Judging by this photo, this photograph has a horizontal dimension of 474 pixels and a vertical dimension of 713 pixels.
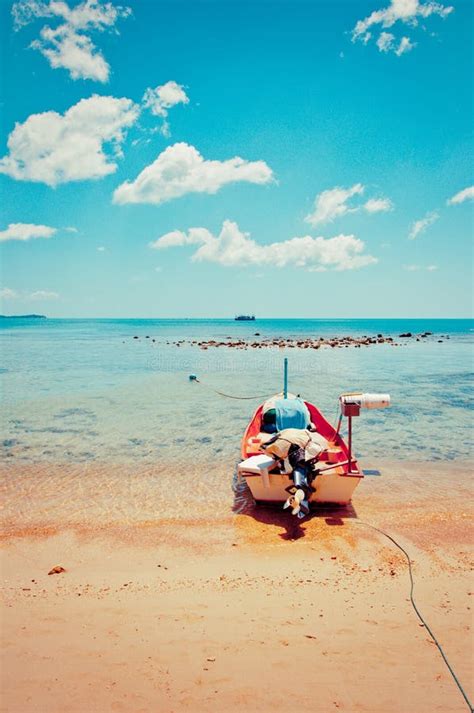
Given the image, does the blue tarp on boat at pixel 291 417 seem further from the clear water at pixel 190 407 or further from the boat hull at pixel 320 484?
the boat hull at pixel 320 484

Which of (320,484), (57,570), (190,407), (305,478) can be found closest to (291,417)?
(320,484)

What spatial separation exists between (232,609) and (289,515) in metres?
3.46

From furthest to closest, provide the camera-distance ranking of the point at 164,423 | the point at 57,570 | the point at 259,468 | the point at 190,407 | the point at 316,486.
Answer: the point at 190,407 → the point at 164,423 → the point at 316,486 → the point at 259,468 → the point at 57,570

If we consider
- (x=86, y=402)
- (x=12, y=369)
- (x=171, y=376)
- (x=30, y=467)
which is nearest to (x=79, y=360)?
(x=12, y=369)

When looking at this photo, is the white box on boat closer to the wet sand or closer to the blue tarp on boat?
the wet sand

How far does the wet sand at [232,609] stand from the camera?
14.7 feet

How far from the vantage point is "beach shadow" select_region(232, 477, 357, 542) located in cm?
848

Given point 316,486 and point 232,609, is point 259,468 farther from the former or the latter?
point 232,609

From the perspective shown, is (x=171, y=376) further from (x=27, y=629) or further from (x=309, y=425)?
(x=27, y=629)

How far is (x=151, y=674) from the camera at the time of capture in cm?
467

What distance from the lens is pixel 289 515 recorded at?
9.09 m

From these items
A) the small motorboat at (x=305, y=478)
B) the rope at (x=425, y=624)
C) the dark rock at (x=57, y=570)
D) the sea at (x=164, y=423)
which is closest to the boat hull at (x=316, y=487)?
the small motorboat at (x=305, y=478)

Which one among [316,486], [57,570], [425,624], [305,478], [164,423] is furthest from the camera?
[164,423]

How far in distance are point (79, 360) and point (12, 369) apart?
26.0ft
